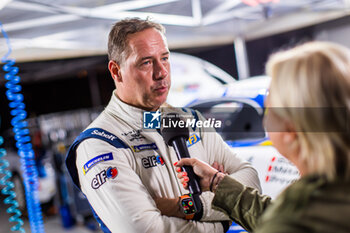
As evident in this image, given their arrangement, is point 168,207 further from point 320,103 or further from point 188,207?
point 320,103

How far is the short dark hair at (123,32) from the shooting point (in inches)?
47.8

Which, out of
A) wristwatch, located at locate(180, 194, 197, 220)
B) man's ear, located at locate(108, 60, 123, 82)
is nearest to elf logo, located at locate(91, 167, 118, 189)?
wristwatch, located at locate(180, 194, 197, 220)

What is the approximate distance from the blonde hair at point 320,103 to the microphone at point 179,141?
1.45 feet

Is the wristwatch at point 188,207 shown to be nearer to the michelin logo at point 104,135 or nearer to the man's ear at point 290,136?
the michelin logo at point 104,135

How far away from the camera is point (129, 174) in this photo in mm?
1134

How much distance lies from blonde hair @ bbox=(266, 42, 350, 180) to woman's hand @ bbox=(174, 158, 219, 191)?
44 centimetres

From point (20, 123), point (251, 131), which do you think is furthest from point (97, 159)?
point (251, 131)

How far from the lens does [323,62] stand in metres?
0.69

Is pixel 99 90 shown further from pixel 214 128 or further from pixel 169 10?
pixel 214 128

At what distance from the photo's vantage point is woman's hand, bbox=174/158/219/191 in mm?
1095

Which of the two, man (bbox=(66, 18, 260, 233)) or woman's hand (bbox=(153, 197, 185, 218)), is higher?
man (bbox=(66, 18, 260, 233))

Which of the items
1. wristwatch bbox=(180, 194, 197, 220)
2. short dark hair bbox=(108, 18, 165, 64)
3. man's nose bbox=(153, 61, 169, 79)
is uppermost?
short dark hair bbox=(108, 18, 165, 64)

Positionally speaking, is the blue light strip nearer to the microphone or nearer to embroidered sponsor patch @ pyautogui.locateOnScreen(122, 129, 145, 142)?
embroidered sponsor patch @ pyautogui.locateOnScreen(122, 129, 145, 142)

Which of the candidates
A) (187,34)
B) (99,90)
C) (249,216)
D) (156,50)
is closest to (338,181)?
(249,216)
